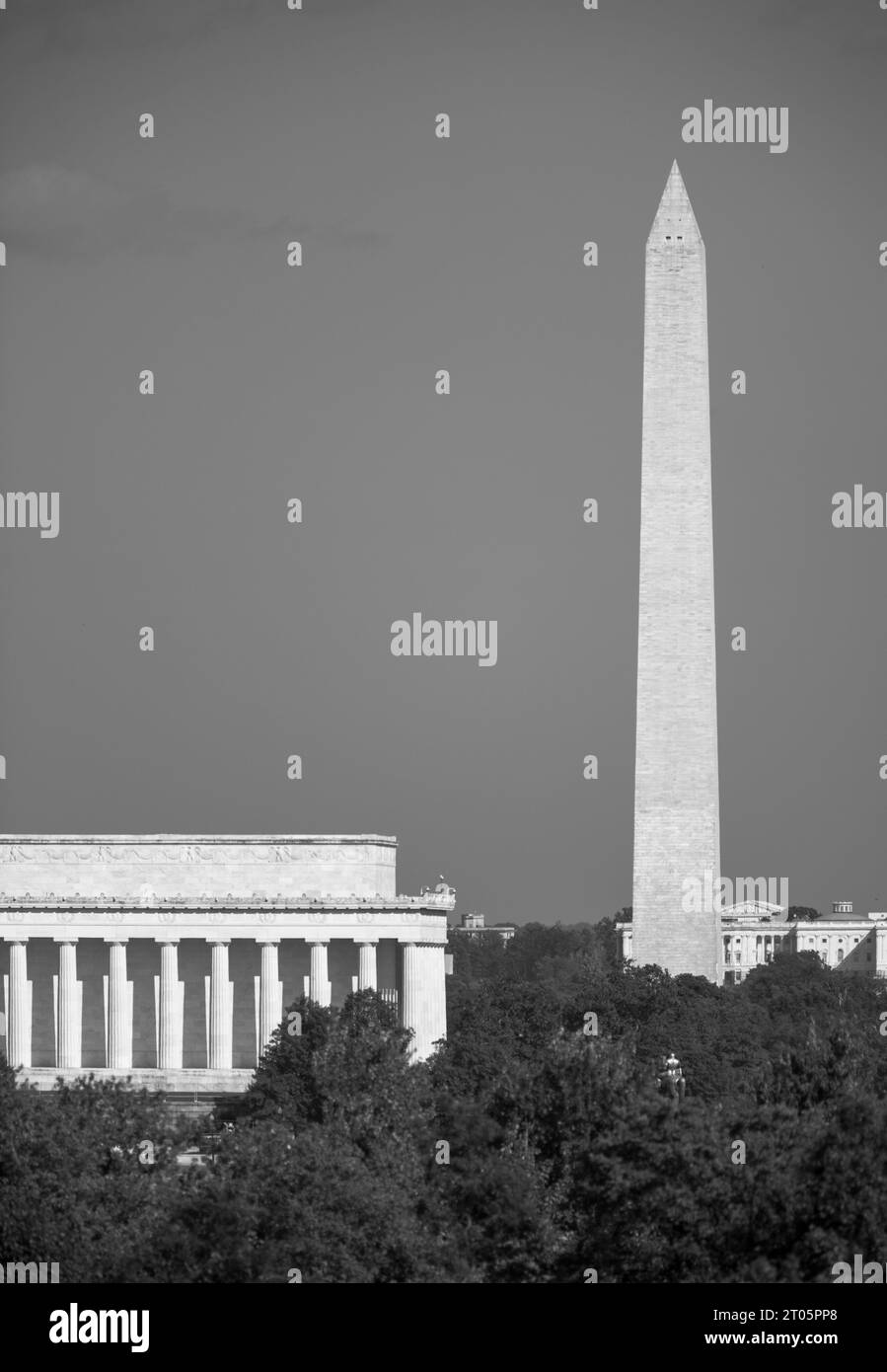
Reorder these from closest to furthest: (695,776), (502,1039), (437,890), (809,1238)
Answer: (809,1238) < (502,1039) < (695,776) < (437,890)

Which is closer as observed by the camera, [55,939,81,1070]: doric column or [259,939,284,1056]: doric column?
[259,939,284,1056]: doric column

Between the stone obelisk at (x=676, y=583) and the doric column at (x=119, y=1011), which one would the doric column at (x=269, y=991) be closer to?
the doric column at (x=119, y=1011)

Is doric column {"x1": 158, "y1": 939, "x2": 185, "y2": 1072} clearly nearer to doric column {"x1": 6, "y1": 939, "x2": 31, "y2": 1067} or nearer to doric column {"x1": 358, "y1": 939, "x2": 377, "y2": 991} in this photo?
doric column {"x1": 6, "y1": 939, "x2": 31, "y2": 1067}

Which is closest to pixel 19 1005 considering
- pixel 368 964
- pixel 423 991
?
pixel 368 964

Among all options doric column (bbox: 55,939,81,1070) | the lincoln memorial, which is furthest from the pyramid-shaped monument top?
doric column (bbox: 55,939,81,1070)

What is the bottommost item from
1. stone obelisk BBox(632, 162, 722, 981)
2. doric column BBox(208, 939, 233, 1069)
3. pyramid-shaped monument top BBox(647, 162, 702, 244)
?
doric column BBox(208, 939, 233, 1069)
